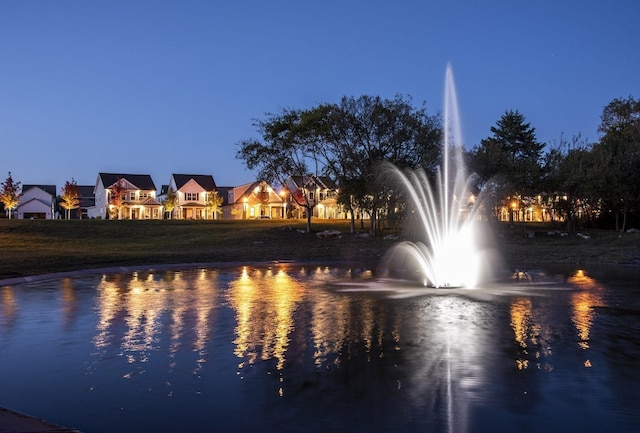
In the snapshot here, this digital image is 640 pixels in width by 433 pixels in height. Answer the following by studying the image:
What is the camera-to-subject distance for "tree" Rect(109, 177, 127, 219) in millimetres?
97875

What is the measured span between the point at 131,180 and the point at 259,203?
87.9ft

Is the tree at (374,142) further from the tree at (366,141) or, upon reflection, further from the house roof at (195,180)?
the house roof at (195,180)

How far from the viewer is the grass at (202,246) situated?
32125mm

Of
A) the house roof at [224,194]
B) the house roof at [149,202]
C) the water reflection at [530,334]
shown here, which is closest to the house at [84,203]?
the house roof at [149,202]

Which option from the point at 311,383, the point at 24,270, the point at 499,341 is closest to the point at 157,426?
the point at 311,383

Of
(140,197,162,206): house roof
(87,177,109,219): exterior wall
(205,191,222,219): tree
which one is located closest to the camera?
(205,191,222,219): tree

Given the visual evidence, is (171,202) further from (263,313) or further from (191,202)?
(263,313)

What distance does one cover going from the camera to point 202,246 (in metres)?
46.2

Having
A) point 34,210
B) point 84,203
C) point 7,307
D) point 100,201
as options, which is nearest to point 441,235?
point 7,307

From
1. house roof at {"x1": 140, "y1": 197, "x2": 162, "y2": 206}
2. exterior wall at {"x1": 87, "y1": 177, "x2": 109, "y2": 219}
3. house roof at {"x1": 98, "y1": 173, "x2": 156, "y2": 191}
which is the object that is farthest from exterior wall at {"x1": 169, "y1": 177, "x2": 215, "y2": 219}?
exterior wall at {"x1": 87, "y1": 177, "x2": 109, "y2": 219}

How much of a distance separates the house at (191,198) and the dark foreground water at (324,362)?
86.6 meters

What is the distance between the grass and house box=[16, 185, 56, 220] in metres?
46.0

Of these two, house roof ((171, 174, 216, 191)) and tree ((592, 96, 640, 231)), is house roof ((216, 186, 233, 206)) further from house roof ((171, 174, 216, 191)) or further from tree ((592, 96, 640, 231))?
tree ((592, 96, 640, 231))

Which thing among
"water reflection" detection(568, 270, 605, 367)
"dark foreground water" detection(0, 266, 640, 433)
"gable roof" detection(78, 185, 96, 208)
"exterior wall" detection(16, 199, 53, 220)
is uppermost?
"gable roof" detection(78, 185, 96, 208)
